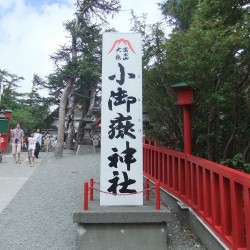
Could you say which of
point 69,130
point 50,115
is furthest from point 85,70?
point 50,115

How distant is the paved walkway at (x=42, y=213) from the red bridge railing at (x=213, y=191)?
0.58 m

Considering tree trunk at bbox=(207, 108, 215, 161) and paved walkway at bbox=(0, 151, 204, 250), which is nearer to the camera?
paved walkway at bbox=(0, 151, 204, 250)

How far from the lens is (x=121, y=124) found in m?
4.64

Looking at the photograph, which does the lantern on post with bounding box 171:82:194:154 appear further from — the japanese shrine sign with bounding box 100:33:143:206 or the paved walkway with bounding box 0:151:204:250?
the paved walkway with bounding box 0:151:204:250

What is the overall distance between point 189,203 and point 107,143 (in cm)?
182

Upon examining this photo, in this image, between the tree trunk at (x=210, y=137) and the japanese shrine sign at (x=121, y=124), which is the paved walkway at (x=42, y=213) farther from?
the tree trunk at (x=210, y=137)

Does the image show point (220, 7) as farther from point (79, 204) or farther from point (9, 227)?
point (9, 227)

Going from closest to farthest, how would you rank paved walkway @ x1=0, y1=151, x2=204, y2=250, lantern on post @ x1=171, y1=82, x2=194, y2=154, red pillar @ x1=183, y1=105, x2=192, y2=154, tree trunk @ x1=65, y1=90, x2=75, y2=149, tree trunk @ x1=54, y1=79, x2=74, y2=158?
paved walkway @ x1=0, y1=151, x2=204, y2=250, lantern on post @ x1=171, y1=82, x2=194, y2=154, red pillar @ x1=183, y1=105, x2=192, y2=154, tree trunk @ x1=54, y1=79, x2=74, y2=158, tree trunk @ x1=65, y1=90, x2=75, y2=149

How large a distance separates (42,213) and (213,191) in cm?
336

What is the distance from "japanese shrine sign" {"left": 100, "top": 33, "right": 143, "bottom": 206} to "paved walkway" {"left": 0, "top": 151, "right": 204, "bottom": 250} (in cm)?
89

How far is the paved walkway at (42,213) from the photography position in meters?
4.40

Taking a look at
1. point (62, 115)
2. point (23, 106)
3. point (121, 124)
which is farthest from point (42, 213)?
point (23, 106)

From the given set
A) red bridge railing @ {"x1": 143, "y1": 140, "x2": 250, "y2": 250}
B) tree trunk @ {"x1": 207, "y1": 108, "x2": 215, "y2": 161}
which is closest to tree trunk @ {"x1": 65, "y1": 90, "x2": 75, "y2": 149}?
red bridge railing @ {"x1": 143, "y1": 140, "x2": 250, "y2": 250}

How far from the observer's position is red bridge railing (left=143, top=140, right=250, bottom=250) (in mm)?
3295
